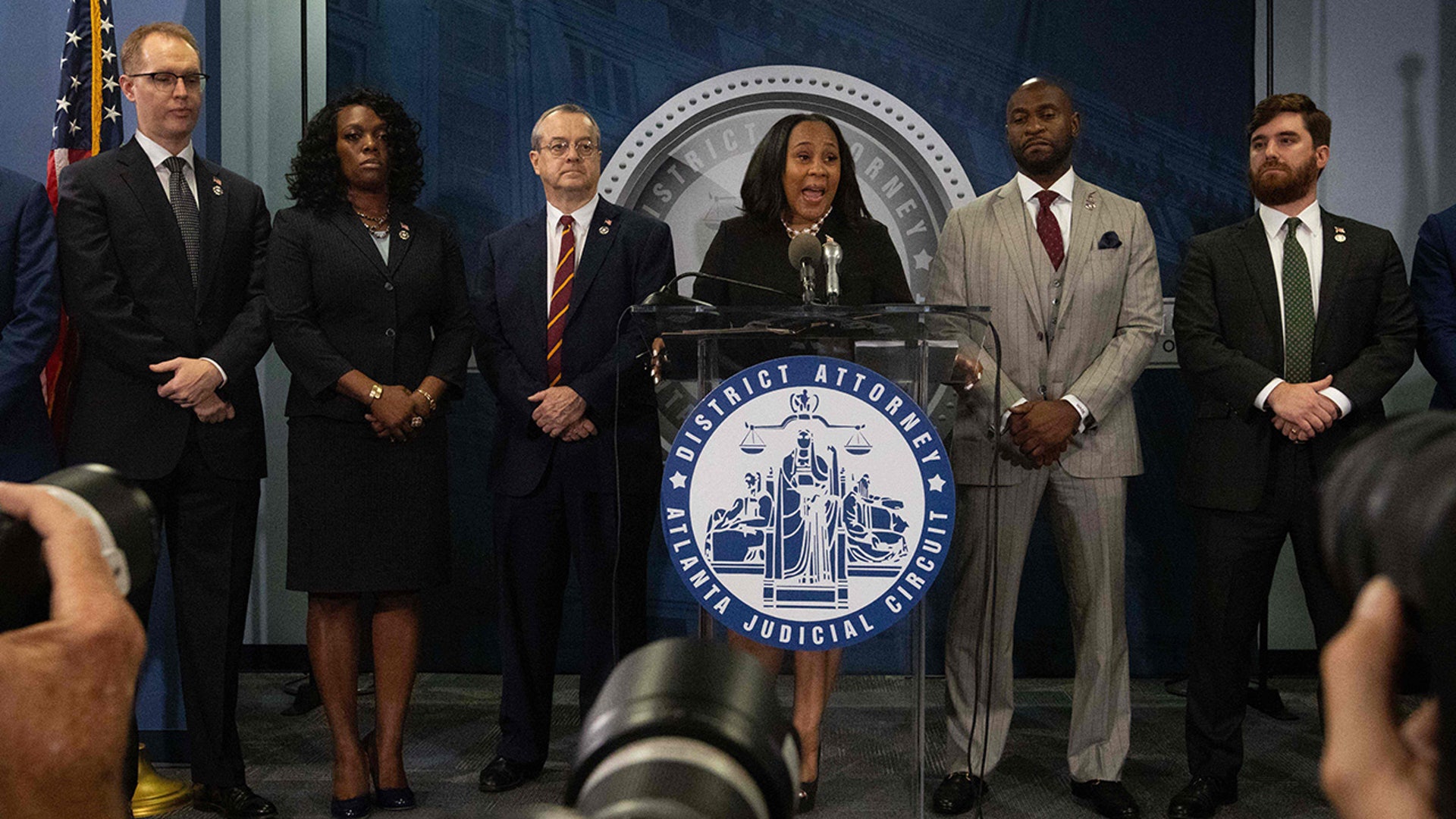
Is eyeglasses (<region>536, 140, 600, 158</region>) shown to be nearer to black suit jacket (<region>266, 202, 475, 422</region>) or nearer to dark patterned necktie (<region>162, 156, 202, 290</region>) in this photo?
black suit jacket (<region>266, 202, 475, 422</region>)

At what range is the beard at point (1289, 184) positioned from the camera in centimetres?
345

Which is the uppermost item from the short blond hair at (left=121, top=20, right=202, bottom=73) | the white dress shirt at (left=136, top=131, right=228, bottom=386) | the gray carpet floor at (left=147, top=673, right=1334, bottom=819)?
the short blond hair at (left=121, top=20, right=202, bottom=73)

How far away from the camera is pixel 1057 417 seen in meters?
3.30

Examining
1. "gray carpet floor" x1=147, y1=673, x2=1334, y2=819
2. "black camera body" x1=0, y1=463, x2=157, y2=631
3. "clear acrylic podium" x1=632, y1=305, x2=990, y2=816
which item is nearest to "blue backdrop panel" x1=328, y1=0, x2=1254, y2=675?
"gray carpet floor" x1=147, y1=673, x2=1334, y2=819

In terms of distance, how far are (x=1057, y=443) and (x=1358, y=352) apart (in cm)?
83

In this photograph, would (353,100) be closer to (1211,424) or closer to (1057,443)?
(1057,443)

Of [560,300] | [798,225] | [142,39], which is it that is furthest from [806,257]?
[142,39]

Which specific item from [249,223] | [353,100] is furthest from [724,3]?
[249,223]

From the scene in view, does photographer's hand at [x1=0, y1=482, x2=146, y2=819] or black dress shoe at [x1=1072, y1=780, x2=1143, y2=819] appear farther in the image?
black dress shoe at [x1=1072, y1=780, x2=1143, y2=819]

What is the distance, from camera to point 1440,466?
1.66 feet

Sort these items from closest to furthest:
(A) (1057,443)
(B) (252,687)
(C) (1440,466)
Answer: (C) (1440,466)
(A) (1057,443)
(B) (252,687)

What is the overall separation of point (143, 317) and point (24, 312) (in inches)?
11.1

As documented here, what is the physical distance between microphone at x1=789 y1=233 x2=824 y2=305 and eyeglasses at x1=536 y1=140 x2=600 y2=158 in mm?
1374

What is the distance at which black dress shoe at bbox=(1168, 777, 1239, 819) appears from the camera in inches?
128
